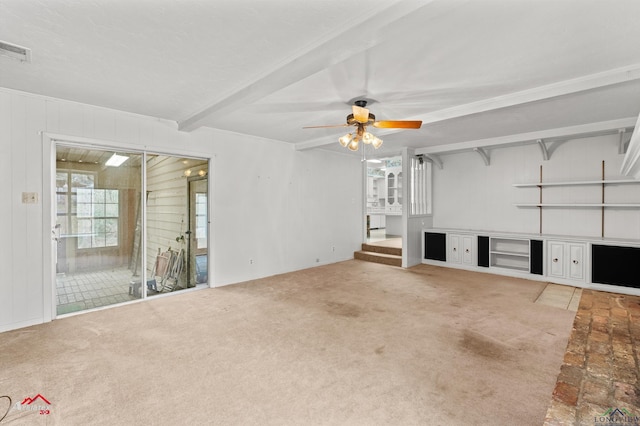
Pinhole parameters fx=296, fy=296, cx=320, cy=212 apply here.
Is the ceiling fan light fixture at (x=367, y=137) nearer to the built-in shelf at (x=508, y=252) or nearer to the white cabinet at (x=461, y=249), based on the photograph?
the white cabinet at (x=461, y=249)

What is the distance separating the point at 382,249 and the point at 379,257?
0.35 meters

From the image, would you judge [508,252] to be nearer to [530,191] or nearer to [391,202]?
[530,191]

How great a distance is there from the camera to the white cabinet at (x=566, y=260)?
4840mm

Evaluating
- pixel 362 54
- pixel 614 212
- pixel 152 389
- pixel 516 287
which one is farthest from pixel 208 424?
pixel 614 212

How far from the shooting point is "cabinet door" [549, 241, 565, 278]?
5.03 metres

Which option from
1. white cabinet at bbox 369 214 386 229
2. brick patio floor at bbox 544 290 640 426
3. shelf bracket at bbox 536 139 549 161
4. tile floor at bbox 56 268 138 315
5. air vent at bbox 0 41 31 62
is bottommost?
brick patio floor at bbox 544 290 640 426

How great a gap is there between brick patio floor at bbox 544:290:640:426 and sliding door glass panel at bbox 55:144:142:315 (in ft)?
15.9

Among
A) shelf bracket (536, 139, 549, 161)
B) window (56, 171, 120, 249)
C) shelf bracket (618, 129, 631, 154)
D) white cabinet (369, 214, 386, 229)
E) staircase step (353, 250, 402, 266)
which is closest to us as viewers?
window (56, 171, 120, 249)

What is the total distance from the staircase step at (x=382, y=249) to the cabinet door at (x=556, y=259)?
273 cm

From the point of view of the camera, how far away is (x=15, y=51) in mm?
2385

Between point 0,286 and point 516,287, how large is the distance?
271 inches

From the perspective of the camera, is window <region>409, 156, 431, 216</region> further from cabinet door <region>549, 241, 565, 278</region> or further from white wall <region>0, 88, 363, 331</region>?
cabinet door <region>549, 241, 565, 278</region>

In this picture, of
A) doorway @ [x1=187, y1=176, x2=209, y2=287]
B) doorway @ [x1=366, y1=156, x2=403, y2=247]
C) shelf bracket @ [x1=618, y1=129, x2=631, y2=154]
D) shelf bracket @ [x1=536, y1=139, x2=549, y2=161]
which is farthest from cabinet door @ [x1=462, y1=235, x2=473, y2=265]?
doorway @ [x1=187, y1=176, x2=209, y2=287]

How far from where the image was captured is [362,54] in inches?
96.7
